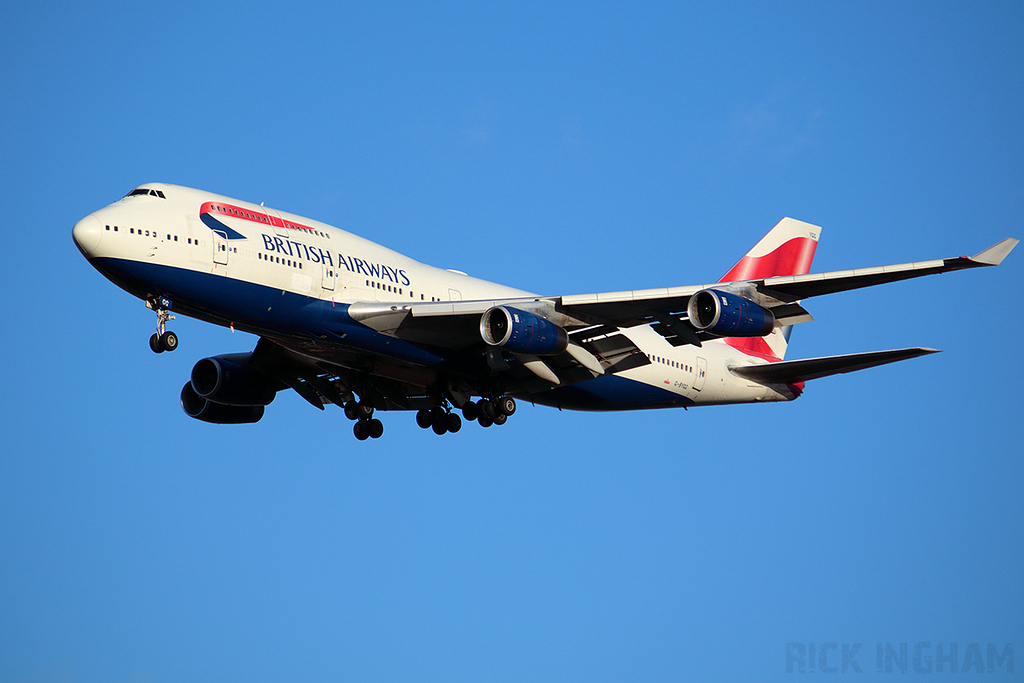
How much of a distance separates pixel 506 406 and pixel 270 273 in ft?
29.2

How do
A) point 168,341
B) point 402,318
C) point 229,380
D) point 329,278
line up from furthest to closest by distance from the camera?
point 229,380 < point 402,318 < point 329,278 < point 168,341

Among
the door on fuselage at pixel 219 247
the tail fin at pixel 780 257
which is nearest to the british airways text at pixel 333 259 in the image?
the door on fuselage at pixel 219 247

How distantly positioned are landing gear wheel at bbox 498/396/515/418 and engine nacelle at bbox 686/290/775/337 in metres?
7.32

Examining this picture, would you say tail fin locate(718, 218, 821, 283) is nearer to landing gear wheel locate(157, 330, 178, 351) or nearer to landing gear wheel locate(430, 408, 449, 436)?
landing gear wheel locate(430, 408, 449, 436)

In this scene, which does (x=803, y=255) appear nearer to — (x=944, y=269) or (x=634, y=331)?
(x=634, y=331)

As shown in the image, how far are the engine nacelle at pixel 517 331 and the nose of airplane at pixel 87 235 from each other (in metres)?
10.3

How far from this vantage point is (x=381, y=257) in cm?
3191

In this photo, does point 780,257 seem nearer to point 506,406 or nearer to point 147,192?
point 506,406

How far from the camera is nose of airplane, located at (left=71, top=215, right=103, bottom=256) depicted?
26812 mm

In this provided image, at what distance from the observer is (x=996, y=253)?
2459cm

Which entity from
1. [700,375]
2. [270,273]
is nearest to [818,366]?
[700,375]

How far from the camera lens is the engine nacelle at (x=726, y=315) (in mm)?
28375

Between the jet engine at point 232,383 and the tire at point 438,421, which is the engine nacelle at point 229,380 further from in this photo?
the tire at point 438,421

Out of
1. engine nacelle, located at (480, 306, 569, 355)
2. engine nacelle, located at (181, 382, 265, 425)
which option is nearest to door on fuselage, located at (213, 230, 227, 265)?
engine nacelle, located at (480, 306, 569, 355)
